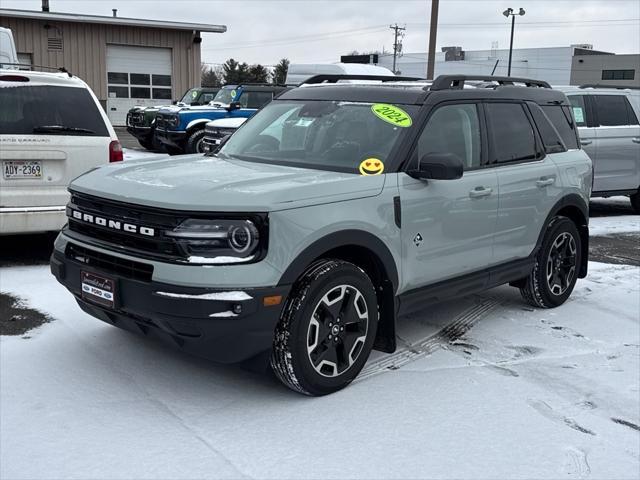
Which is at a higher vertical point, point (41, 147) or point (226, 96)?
point (226, 96)

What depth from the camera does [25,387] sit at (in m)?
3.86

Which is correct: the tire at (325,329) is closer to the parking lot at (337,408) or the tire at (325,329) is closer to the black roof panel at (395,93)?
the parking lot at (337,408)

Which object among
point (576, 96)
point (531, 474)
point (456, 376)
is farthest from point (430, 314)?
point (576, 96)

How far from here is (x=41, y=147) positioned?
20.1 feet

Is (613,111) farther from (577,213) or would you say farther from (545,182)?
(545,182)

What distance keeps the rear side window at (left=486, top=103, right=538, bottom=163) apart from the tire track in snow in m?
1.30

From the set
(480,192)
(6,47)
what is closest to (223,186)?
(480,192)

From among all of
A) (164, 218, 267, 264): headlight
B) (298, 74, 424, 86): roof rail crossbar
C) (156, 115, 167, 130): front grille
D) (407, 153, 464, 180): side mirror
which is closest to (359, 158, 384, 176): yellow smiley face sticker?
(407, 153, 464, 180): side mirror

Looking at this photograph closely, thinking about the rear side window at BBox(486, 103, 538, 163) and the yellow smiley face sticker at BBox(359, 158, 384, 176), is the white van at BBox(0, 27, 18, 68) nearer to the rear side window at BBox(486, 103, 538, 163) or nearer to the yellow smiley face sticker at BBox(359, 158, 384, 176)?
the rear side window at BBox(486, 103, 538, 163)

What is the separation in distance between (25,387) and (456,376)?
253cm

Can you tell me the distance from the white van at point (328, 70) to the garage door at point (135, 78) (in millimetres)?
8386

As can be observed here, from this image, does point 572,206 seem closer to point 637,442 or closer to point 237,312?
point 637,442

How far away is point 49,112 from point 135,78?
76.9 feet

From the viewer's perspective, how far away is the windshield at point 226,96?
54.4 feet
